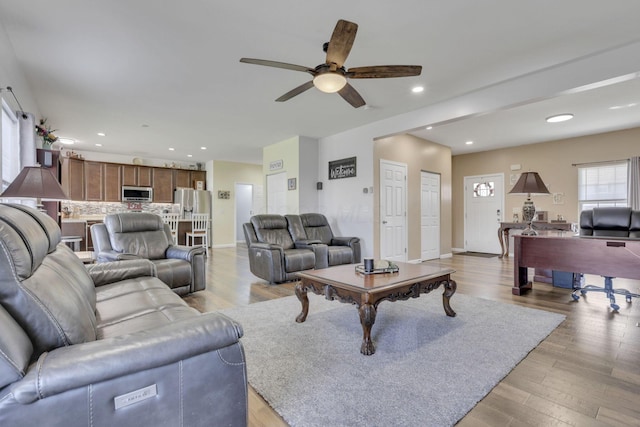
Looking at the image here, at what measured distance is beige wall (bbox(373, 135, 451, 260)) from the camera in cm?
550

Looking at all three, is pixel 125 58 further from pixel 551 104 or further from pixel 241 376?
pixel 551 104

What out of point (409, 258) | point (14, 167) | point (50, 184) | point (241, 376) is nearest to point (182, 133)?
point (14, 167)

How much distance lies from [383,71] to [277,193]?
4.62 meters

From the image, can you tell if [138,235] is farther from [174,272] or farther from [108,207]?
[108,207]

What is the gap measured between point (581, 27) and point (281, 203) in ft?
17.5

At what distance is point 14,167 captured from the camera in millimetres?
3414

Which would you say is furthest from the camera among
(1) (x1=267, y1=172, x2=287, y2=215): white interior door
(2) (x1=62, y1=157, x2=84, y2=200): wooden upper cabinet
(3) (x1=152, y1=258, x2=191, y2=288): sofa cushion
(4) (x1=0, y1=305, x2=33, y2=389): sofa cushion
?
(2) (x1=62, y1=157, x2=84, y2=200): wooden upper cabinet

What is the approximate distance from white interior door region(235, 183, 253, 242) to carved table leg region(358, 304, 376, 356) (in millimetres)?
8142

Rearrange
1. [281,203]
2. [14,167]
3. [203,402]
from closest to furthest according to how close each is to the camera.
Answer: [203,402], [14,167], [281,203]

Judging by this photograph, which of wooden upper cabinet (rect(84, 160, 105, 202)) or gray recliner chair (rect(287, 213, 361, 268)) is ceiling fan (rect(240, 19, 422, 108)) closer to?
gray recliner chair (rect(287, 213, 361, 268))

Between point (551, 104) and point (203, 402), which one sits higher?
point (551, 104)

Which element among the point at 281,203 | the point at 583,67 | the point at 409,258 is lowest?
the point at 409,258

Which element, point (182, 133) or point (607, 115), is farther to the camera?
point (182, 133)

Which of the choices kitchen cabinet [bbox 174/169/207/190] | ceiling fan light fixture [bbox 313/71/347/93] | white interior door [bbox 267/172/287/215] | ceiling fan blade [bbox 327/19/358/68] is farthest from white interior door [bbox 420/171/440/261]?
kitchen cabinet [bbox 174/169/207/190]
